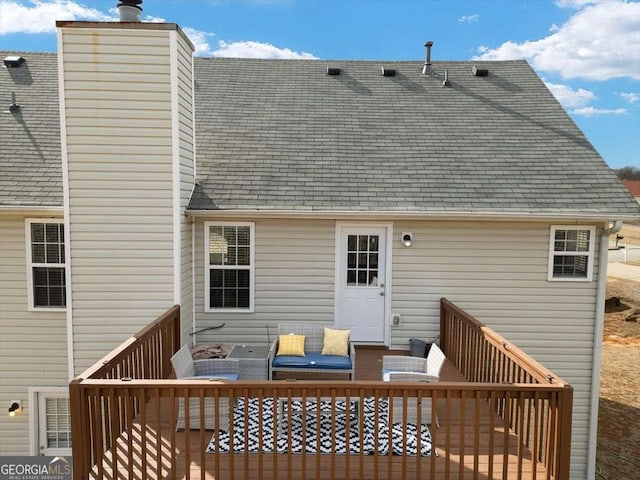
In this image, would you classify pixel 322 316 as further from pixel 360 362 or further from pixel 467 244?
pixel 467 244

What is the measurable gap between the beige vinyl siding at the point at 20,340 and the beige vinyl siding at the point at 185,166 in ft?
6.55

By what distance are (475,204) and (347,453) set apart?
4418mm

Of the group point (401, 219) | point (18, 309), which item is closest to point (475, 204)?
point (401, 219)

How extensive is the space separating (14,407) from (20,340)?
3.54 ft

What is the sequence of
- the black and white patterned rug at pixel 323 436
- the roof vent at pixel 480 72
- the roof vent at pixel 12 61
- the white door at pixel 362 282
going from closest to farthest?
the black and white patterned rug at pixel 323 436 → the white door at pixel 362 282 → the roof vent at pixel 12 61 → the roof vent at pixel 480 72

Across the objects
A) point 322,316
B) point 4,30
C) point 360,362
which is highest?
point 4,30

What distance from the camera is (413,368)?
5.21 m

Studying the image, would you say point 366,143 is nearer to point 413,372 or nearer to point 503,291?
point 503,291

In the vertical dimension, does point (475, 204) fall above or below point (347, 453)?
above

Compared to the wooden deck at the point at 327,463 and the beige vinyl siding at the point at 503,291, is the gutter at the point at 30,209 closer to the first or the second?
the wooden deck at the point at 327,463

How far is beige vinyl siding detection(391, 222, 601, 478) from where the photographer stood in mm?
6879

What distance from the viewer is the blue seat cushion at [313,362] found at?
212 inches

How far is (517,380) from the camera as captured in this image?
4.61m

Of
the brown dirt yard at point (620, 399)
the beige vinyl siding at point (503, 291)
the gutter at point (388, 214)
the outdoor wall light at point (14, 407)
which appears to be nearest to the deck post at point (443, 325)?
the beige vinyl siding at point (503, 291)
